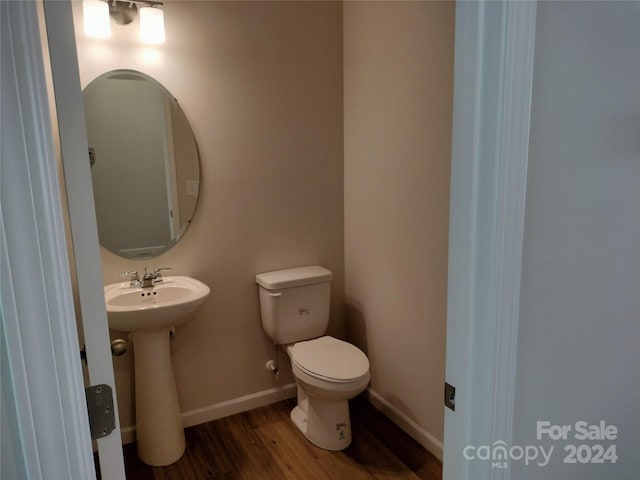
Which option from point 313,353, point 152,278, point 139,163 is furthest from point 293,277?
point 139,163

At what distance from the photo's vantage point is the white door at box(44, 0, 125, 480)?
62 cm

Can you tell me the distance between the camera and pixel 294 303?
2387 millimetres

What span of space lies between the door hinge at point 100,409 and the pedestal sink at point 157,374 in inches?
48.9

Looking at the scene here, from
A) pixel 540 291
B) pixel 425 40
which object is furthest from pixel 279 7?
pixel 540 291

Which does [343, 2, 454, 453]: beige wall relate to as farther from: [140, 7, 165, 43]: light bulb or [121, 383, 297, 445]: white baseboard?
[140, 7, 165, 43]: light bulb

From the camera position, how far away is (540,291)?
95 cm

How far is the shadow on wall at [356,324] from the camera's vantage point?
104 inches

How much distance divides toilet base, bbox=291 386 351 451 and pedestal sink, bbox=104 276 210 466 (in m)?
0.66

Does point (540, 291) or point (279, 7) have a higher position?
point (279, 7)

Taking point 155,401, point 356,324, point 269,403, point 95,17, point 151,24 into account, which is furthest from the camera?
point 356,324

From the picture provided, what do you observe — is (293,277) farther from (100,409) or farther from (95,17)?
(100,409)

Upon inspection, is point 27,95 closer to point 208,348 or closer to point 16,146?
point 16,146

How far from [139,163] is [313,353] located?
4.19ft

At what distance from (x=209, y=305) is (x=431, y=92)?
1530mm
